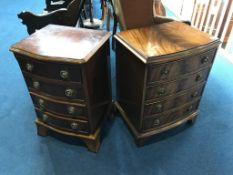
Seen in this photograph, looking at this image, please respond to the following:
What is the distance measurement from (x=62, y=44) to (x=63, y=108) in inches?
15.4

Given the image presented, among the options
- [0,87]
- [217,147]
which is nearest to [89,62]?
[217,147]

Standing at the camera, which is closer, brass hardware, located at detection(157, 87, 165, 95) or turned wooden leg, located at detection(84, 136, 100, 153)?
brass hardware, located at detection(157, 87, 165, 95)

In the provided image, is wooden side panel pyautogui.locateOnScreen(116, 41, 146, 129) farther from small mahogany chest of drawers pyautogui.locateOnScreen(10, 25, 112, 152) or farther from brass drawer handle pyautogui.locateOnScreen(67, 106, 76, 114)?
brass drawer handle pyautogui.locateOnScreen(67, 106, 76, 114)

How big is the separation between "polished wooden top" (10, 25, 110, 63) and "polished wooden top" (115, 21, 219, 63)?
18 cm

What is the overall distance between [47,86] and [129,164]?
2.42 ft

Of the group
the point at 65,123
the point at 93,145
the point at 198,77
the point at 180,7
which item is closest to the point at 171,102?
the point at 198,77

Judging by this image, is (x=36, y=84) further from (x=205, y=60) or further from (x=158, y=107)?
(x=205, y=60)

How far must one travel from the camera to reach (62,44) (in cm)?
113

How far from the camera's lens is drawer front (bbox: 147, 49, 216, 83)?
1086 mm

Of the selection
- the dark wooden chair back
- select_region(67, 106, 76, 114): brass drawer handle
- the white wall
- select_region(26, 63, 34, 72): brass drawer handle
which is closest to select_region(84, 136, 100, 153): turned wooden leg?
select_region(67, 106, 76, 114): brass drawer handle

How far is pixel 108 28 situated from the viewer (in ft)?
9.27

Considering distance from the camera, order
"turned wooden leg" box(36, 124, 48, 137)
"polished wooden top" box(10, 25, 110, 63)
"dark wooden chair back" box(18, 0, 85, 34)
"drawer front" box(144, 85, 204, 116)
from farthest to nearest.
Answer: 1. "dark wooden chair back" box(18, 0, 85, 34)
2. "turned wooden leg" box(36, 124, 48, 137)
3. "drawer front" box(144, 85, 204, 116)
4. "polished wooden top" box(10, 25, 110, 63)

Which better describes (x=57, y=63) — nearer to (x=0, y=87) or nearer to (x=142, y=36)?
(x=142, y=36)

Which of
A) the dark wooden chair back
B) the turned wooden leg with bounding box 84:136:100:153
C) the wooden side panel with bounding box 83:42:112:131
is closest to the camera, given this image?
the wooden side panel with bounding box 83:42:112:131
